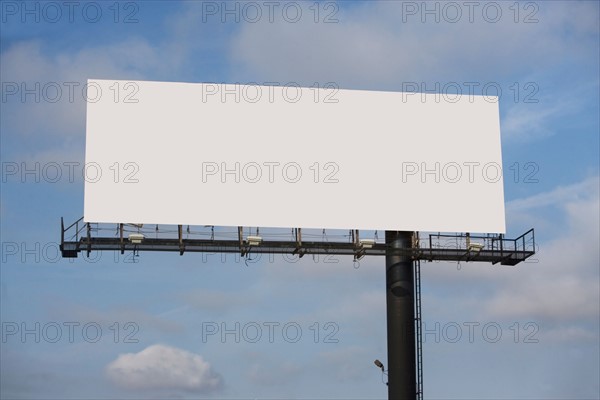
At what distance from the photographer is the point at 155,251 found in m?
43.3

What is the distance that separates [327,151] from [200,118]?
4.89 m

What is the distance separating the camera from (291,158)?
4491 centimetres

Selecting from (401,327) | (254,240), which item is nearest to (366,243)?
(401,327)

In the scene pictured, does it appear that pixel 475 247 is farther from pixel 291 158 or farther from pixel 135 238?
pixel 135 238

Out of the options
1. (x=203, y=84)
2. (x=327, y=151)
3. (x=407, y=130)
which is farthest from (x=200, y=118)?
(x=407, y=130)

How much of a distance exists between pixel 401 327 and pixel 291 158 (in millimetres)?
7416

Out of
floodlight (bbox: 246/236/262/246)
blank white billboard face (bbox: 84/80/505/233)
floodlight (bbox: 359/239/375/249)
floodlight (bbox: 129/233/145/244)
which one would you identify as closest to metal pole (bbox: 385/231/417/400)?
floodlight (bbox: 359/239/375/249)

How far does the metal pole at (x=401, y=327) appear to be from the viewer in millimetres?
43344

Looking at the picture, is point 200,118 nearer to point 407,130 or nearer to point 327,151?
point 327,151

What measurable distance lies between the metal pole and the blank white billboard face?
5.72ft

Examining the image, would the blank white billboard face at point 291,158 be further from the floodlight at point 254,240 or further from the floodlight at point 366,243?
the floodlight at point 366,243

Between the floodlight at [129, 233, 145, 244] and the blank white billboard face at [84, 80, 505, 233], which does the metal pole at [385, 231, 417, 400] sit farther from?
the floodlight at [129, 233, 145, 244]

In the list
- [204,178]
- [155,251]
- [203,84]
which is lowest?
[155,251]

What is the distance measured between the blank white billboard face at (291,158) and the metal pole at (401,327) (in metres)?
1.74
